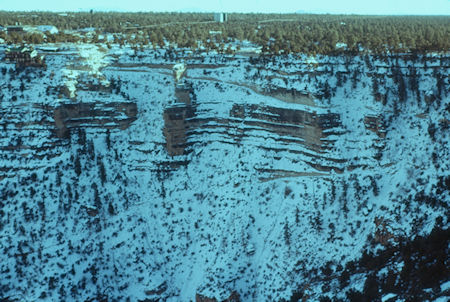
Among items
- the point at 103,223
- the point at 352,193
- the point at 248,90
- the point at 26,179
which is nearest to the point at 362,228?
the point at 352,193

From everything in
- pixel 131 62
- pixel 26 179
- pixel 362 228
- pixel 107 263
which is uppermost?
pixel 131 62

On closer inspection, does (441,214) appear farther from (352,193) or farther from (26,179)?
(26,179)

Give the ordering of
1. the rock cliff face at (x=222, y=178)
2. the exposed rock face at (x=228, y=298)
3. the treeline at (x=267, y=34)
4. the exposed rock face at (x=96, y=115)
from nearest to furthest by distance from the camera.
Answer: the exposed rock face at (x=228, y=298)
the rock cliff face at (x=222, y=178)
the exposed rock face at (x=96, y=115)
the treeline at (x=267, y=34)

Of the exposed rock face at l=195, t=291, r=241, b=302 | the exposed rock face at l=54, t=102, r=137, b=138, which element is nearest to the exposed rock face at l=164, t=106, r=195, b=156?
the exposed rock face at l=54, t=102, r=137, b=138

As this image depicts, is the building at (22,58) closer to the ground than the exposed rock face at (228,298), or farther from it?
farther from it

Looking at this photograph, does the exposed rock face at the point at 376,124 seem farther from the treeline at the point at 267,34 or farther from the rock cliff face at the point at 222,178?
the treeline at the point at 267,34

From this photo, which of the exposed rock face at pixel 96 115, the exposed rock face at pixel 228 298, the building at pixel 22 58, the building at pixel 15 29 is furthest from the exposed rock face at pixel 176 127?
the building at pixel 15 29
